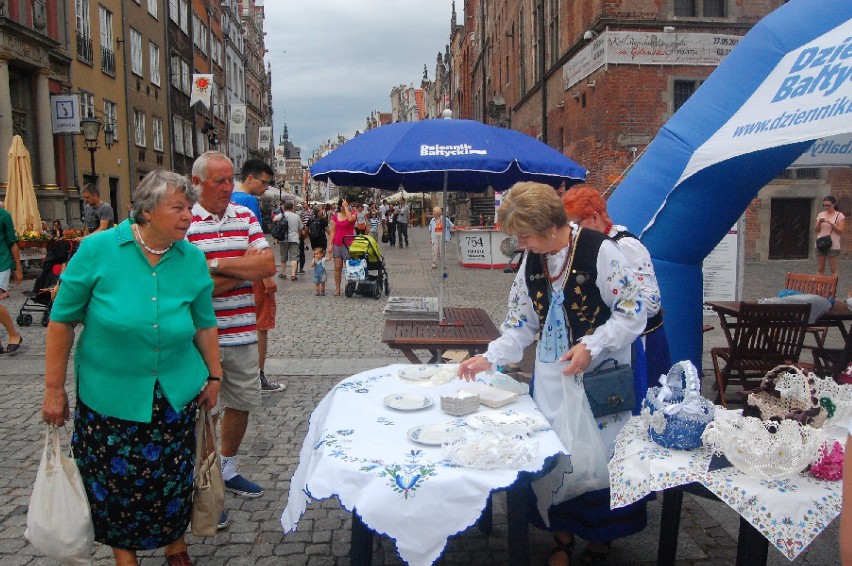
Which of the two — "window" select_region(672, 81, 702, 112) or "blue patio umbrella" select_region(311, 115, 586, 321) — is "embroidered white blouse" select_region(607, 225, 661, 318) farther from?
"window" select_region(672, 81, 702, 112)

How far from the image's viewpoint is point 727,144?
460 cm

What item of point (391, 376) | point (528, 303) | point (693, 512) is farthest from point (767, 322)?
point (391, 376)

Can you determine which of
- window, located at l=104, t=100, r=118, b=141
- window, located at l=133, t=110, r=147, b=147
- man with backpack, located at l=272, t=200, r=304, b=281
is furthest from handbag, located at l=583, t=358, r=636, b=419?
window, located at l=133, t=110, r=147, b=147

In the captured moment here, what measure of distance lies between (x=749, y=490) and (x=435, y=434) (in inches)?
43.8

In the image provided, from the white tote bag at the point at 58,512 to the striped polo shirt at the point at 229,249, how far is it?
42.7 inches

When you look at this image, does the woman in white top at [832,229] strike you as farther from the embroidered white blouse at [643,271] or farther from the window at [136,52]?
the window at [136,52]

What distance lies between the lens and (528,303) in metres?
3.29

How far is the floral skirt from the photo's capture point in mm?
2887

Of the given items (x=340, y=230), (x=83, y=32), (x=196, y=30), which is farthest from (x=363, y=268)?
→ (x=196, y=30)

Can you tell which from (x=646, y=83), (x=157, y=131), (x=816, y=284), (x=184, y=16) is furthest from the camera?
(x=184, y=16)

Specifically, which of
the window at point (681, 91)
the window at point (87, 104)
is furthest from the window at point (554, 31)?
the window at point (87, 104)

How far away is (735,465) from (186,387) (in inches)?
87.3

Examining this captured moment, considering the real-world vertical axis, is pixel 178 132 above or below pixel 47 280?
above

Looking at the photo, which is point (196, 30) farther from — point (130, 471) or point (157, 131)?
point (130, 471)
